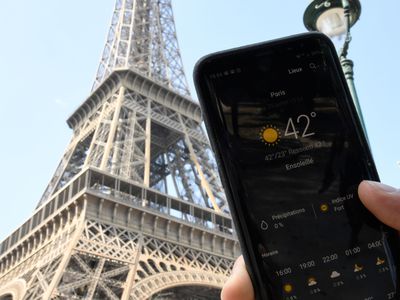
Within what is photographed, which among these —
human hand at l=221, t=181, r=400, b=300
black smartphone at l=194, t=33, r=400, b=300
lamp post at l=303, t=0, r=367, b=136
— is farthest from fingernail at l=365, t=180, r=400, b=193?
lamp post at l=303, t=0, r=367, b=136

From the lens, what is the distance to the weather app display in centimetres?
173

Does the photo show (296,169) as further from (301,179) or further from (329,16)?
(329,16)

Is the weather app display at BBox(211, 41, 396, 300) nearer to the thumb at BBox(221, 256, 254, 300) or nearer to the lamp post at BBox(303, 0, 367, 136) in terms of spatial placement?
the thumb at BBox(221, 256, 254, 300)

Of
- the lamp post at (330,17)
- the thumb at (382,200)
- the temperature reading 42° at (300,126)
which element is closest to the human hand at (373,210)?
the thumb at (382,200)

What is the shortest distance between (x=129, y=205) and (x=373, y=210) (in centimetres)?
1737

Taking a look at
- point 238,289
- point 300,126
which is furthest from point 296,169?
Result: point 238,289

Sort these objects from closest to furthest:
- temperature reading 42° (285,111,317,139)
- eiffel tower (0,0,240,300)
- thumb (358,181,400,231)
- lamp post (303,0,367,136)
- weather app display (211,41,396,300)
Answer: thumb (358,181,400,231)
weather app display (211,41,396,300)
temperature reading 42° (285,111,317,139)
lamp post (303,0,367,136)
eiffel tower (0,0,240,300)

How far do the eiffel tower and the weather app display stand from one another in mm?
13514

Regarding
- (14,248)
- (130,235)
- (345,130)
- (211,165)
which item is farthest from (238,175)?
(211,165)

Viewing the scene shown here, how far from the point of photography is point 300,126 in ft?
6.32

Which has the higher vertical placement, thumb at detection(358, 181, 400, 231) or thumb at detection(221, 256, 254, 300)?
thumb at detection(358, 181, 400, 231)

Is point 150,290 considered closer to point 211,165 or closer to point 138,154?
point 138,154

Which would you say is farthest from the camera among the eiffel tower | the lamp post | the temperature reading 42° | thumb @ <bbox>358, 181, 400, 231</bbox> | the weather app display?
the eiffel tower

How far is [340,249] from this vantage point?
1.76 m
